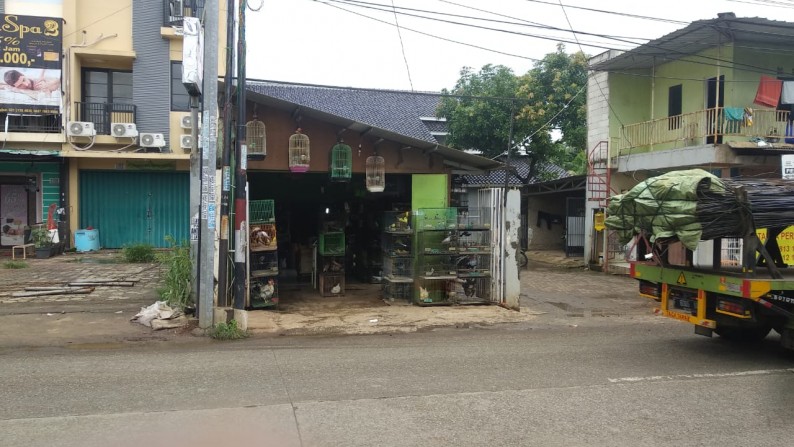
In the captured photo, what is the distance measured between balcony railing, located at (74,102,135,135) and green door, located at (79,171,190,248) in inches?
63.2

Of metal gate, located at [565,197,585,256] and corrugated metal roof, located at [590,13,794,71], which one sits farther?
metal gate, located at [565,197,585,256]

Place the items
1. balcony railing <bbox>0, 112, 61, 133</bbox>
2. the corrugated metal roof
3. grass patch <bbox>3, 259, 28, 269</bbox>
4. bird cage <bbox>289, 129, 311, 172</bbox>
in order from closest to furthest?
bird cage <bbox>289, 129, 311, 172</bbox> → the corrugated metal roof → grass patch <bbox>3, 259, 28, 269</bbox> → balcony railing <bbox>0, 112, 61, 133</bbox>

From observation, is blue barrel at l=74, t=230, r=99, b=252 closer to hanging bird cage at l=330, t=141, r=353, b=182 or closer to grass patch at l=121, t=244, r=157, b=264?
grass patch at l=121, t=244, r=157, b=264

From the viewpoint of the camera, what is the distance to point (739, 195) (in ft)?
23.0

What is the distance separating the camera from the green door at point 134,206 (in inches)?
789

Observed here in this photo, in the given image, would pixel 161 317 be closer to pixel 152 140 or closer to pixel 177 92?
pixel 152 140

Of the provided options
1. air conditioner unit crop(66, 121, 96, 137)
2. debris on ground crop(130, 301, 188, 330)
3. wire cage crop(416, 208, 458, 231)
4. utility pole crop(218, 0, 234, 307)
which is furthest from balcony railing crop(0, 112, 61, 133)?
wire cage crop(416, 208, 458, 231)

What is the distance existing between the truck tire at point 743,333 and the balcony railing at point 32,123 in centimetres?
1920

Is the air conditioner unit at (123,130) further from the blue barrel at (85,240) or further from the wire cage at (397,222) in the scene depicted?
the wire cage at (397,222)

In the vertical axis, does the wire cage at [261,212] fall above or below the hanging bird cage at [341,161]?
below

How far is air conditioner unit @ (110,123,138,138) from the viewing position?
18734 millimetres

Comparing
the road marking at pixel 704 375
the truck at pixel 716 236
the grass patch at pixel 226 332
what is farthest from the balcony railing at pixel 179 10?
the road marking at pixel 704 375

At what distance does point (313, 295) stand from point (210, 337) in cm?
443

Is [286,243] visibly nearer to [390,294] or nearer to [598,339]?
[390,294]
